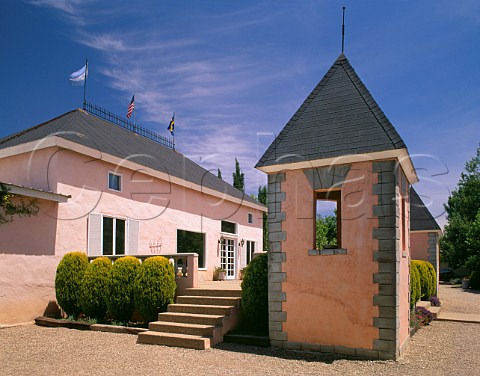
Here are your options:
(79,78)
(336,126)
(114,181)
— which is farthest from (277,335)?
(79,78)

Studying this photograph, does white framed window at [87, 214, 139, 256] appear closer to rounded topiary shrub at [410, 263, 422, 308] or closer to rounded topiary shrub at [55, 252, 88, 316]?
rounded topiary shrub at [55, 252, 88, 316]

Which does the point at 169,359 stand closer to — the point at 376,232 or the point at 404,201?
the point at 376,232

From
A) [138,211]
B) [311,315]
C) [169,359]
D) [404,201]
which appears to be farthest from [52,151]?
[404,201]

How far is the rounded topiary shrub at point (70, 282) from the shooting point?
36.5 ft

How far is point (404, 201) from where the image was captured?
9.31m

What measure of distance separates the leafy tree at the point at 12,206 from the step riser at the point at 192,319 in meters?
4.79

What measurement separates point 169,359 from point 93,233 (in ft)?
20.8

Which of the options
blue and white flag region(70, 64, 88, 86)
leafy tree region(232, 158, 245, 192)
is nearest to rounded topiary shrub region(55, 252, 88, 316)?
blue and white flag region(70, 64, 88, 86)

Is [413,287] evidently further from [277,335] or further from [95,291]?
[95,291]

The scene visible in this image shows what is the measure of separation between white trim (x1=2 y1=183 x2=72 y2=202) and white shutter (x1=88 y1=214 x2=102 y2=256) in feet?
3.84

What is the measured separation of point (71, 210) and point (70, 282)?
226 cm

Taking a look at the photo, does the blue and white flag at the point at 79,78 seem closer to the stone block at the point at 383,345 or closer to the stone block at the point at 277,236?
the stone block at the point at 277,236

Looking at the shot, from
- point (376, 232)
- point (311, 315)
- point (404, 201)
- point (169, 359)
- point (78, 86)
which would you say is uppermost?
point (78, 86)

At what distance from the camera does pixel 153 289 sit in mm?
10195
